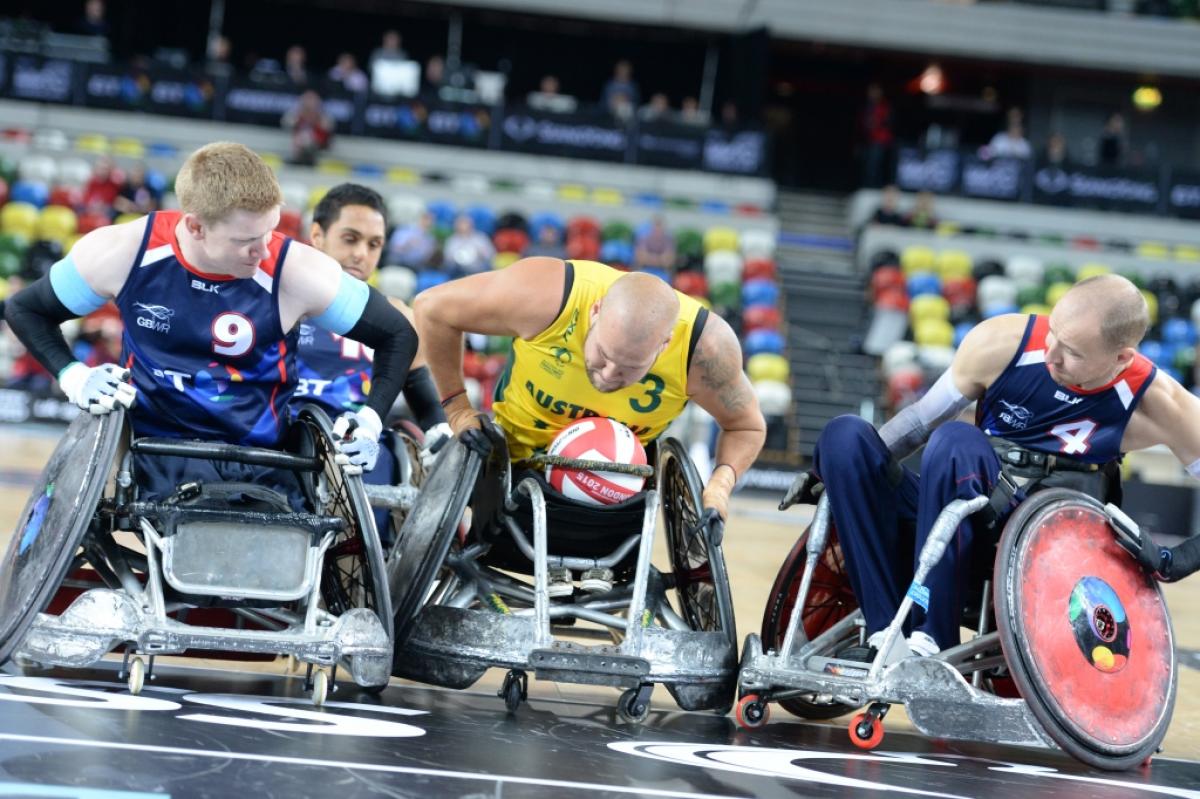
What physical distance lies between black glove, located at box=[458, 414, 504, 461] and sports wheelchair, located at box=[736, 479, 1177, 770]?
893 millimetres

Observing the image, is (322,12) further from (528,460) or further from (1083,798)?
(1083,798)

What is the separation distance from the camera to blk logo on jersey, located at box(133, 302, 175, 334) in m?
3.96

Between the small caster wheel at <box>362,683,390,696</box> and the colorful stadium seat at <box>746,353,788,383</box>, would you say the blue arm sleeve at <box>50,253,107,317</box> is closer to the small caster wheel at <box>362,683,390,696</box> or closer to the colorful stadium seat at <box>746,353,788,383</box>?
the small caster wheel at <box>362,683,390,696</box>

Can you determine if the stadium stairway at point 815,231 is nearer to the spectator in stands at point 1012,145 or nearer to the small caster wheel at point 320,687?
the spectator in stands at point 1012,145

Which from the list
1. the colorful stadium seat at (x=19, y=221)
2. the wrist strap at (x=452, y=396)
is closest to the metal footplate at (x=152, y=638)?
the wrist strap at (x=452, y=396)

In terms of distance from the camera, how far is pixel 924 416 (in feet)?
14.4

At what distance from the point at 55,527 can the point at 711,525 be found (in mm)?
1724

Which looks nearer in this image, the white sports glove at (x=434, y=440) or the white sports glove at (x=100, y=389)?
the white sports glove at (x=100, y=389)

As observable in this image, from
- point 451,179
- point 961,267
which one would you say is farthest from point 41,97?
point 961,267

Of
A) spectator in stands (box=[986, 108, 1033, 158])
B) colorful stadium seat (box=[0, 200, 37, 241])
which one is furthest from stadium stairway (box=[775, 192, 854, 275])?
colorful stadium seat (box=[0, 200, 37, 241])

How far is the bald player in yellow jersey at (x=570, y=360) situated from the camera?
4.34 m

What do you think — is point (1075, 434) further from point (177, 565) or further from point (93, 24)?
point (93, 24)

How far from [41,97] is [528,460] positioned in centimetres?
1744

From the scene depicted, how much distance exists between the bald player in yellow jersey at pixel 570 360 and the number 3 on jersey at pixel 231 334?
0.65 meters
